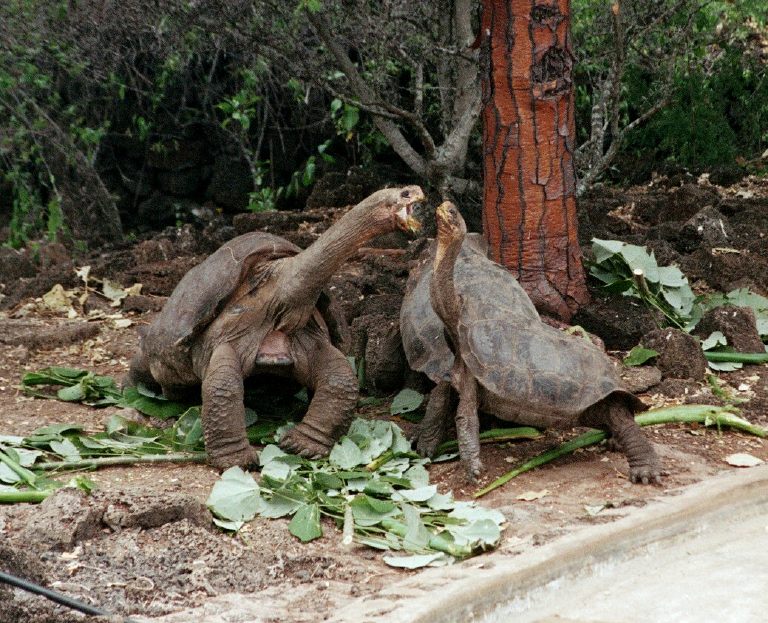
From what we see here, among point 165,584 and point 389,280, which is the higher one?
point 389,280

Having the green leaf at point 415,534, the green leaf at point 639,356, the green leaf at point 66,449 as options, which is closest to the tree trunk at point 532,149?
the green leaf at point 639,356

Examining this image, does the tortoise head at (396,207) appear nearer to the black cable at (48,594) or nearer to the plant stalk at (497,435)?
the plant stalk at (497,435)

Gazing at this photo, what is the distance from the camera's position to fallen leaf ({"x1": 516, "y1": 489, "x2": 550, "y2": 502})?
4195 mm

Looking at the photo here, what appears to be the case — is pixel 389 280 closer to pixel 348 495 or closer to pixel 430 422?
pixel 430 422

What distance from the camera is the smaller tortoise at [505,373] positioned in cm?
432

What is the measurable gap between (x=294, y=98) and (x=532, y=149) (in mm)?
5031

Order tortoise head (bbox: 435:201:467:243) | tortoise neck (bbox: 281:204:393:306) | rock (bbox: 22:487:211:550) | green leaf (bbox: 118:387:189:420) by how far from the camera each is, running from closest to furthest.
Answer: rock (bbox: 22:487:211:550) < tortoise head (bbox: 435:201:467:243) < tortoise neck (bbox: 281:204:393:306) < green leaf (bbox: 118:387:189:420)

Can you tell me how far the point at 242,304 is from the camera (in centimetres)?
487

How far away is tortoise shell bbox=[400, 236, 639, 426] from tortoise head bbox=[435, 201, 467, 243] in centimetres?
51

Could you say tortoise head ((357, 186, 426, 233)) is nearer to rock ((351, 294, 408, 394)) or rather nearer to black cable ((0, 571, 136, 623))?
rock ((351, 294, 408, 394))

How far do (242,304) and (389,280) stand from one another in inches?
79.0

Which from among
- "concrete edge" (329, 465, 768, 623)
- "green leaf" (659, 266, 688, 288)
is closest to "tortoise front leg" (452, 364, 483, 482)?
"concrete edge" (329, 465, 768, 623)

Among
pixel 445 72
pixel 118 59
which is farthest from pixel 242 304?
pixel 118 59

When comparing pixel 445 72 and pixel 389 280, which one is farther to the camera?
pixel 445 72
